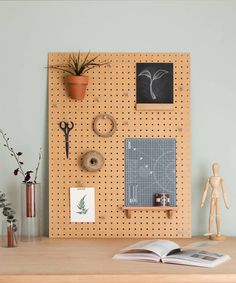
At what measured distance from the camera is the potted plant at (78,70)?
242 cm

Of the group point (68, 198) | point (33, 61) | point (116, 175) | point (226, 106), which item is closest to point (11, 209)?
point (68, 198)

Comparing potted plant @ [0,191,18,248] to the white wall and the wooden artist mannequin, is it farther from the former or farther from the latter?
the wooden artist mannequin

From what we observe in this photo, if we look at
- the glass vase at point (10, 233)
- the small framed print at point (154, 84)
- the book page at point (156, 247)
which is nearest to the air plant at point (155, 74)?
the small framed print at point (154, 84)

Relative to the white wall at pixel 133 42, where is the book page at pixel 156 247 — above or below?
below

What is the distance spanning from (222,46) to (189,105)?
31 centimetres

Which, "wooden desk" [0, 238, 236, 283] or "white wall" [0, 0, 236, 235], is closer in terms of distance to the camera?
"wooden desk" [0, 238, 236, 283]

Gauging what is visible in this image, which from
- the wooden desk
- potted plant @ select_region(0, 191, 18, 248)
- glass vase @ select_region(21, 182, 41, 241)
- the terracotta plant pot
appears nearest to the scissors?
the terracotta plant pot

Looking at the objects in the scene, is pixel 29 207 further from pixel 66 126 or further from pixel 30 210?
pixel 66 126

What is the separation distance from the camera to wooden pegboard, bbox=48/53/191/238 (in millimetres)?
2498

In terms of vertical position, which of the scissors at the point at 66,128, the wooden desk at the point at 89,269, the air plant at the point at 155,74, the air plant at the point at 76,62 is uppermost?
the air plant at the point at 76,62

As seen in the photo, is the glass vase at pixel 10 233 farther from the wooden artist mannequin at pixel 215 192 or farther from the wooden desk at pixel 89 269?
the wooden artist mannequin at pixel 215 192

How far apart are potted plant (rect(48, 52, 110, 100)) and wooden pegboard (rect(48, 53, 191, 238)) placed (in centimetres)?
3

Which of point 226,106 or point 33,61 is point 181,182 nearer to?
point 226,106

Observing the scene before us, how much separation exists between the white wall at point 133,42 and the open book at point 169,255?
20.9 inches
